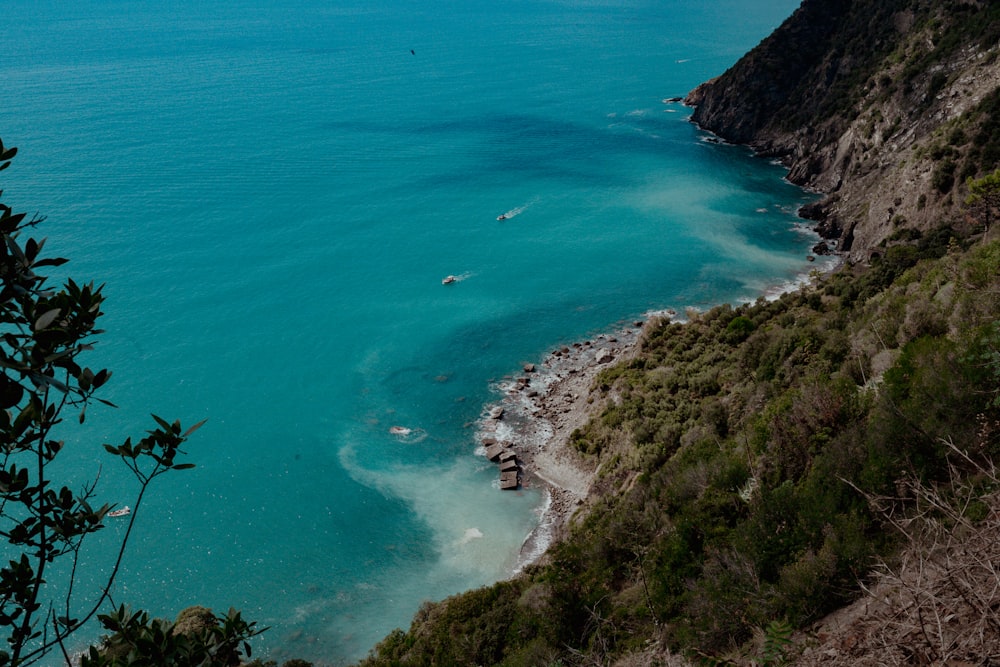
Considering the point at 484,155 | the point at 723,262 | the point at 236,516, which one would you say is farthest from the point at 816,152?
the point at 236,516

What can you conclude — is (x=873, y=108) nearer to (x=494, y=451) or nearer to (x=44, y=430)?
(x=494, y=451)

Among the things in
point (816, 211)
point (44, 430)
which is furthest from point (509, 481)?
point (816, 211)

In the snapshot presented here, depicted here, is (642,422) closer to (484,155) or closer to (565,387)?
(565,387)

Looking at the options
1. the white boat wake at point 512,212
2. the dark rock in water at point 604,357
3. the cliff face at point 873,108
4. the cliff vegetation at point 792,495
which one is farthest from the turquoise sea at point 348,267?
the cliff vegetation at point 792,495

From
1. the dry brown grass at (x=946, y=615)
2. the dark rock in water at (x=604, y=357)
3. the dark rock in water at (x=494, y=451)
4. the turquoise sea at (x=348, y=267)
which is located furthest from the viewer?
the dark rock in water at (x=604, y=357)

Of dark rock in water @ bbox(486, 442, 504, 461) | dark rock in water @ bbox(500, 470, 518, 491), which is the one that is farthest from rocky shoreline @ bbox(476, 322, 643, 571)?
dark rock in water @ bbox(500, 470, 518, 491)

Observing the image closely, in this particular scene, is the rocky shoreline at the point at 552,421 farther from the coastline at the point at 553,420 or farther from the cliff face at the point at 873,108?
the cliff face at the point at 873,108
